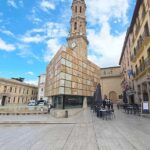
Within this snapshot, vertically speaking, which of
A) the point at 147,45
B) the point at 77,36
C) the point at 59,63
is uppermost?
the point at 77,36

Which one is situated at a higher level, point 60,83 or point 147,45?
point 147,45

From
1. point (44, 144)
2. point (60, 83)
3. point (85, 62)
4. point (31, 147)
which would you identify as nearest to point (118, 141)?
point (44, 144)

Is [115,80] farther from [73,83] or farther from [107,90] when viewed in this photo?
[73,83]

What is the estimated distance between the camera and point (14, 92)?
148 feet

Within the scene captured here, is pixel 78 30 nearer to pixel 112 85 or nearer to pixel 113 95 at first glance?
pixel 112 85

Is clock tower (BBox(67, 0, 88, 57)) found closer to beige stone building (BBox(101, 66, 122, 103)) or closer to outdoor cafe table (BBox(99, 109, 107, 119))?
beige stone building (BBox(101, 66, 122, 103))

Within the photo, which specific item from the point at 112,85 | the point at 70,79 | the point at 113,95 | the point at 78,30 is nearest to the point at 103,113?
the point at 70,79

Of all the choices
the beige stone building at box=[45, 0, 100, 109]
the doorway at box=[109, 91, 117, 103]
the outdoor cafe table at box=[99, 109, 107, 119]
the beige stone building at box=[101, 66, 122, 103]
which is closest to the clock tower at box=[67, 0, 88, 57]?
the beige stone building at box=[45, 0, 100, 109]

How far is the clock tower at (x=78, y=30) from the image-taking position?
1396 inches

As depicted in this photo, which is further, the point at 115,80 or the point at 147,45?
the point at 115,80

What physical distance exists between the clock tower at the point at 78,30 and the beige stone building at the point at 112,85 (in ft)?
35.5

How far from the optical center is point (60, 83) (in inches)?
632

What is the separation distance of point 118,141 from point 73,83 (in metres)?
13.3

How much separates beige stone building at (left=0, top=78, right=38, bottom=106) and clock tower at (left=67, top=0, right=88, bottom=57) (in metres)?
24.3
